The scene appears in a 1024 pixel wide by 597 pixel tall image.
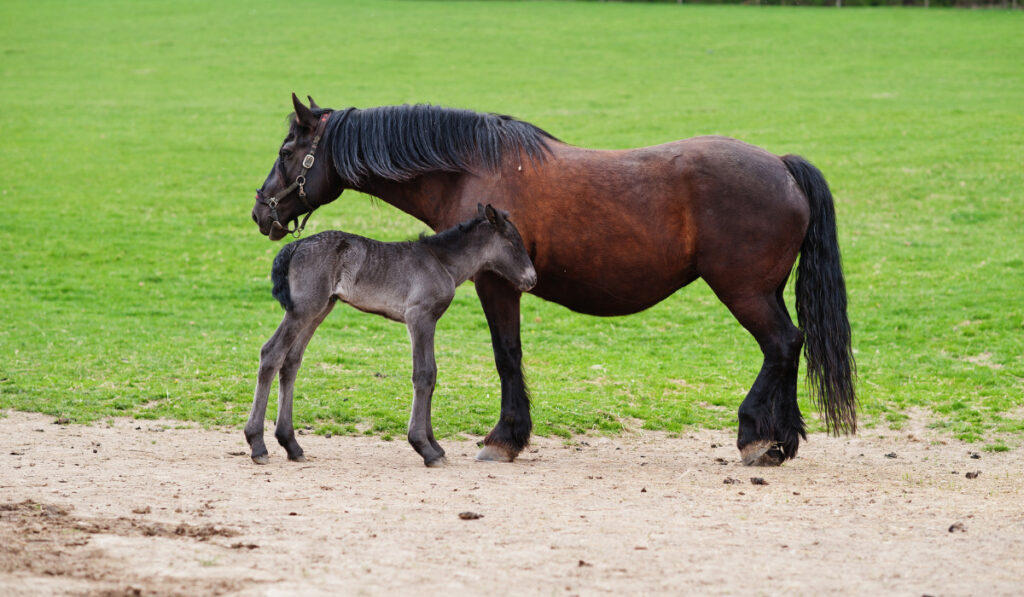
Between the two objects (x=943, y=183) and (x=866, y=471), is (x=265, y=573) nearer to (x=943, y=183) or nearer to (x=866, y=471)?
(x=866, y=471)

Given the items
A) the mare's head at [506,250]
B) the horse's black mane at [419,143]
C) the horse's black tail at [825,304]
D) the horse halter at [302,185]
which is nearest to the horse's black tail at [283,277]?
the horse halter at [302,185]

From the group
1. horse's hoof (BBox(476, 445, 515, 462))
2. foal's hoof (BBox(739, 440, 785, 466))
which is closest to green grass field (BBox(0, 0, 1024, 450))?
horse's hoof (BBox(476, 445, 515, 462))

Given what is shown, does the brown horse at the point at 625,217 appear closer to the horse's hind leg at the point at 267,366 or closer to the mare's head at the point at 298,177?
the mare's head at the point at 298,177

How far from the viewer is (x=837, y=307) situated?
8.56 m

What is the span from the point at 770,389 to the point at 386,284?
3.18m

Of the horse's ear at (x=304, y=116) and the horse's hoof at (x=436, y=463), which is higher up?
the horse's ear at (x=304, y=116)

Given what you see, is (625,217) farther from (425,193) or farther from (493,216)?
(425,193)

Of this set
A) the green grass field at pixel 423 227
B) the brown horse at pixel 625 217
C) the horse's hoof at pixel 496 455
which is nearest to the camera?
the brown horse at pixel 625 217

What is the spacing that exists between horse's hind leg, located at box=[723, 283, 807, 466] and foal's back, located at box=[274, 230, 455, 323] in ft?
8.05

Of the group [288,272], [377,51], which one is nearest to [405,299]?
[288,272]

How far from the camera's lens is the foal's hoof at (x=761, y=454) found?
8414mm

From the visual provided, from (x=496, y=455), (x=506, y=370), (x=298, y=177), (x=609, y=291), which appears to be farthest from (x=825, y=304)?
(x=298, y=177)

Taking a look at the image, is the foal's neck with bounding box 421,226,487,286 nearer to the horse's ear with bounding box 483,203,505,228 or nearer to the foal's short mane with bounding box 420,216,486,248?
the foal's short mane with bounding box 420,216,486,248

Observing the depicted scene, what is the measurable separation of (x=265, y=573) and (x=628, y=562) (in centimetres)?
186
